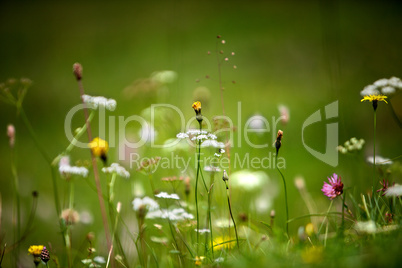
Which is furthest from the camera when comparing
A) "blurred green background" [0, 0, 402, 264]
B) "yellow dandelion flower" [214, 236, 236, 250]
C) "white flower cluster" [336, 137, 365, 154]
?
"blurred green background" [0, 0, 402, 264]

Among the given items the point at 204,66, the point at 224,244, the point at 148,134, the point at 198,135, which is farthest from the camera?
the point at 204,66

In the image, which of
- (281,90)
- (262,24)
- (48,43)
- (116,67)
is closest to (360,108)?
(281,90)

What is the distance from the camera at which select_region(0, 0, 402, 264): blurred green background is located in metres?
2.49

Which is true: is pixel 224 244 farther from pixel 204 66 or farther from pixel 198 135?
pixel 204 66

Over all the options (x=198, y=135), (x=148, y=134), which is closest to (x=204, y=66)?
(x=148, y=134)

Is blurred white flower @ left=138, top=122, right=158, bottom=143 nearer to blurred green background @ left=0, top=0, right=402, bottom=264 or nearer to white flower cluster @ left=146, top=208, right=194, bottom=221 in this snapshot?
blurred green background @ left=0, top=0, right=402, bottom=264

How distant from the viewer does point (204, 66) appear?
4332 mm

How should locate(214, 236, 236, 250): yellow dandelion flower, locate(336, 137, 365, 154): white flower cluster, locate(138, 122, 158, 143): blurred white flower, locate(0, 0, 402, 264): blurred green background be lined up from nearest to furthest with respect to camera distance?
1. locate(214, 236, 236, 250): yellow dandelion flower
2. locate(336, 137, 365, 154): white flower cluster
3. locate(138, 122, 158, 143): blurred white flower
4. locate(0, 0, 402, 264): blurred green background

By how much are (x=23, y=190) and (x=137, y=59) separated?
2.73 metres

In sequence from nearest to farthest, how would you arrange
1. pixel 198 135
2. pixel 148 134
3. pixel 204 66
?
pixel 198 135
pixel 148 134
pixel 204 66

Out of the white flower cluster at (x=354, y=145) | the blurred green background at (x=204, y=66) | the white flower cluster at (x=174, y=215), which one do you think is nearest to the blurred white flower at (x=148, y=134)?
the blurred green background at (x=204, y=66)

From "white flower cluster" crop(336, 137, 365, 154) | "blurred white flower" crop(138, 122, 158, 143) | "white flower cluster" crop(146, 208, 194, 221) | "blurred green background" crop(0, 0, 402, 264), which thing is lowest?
"white flower cluster" crop(146, 208, 194, 221)

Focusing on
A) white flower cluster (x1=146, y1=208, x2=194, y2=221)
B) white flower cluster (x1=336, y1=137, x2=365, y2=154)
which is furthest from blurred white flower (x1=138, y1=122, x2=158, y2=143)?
white flower cluster (x1=336, y1=137, x2=365, y2=154)

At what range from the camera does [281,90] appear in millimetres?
3676
